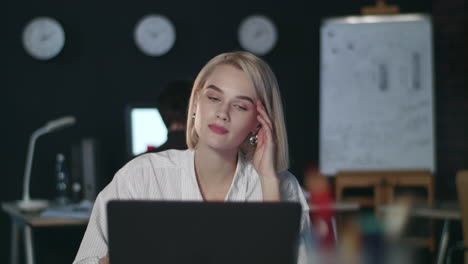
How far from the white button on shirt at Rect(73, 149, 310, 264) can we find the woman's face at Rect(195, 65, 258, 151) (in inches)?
4.1

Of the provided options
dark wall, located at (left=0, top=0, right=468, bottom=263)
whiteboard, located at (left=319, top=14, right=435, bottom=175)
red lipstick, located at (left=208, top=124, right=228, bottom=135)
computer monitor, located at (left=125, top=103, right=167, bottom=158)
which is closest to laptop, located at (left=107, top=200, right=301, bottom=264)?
red lipstick, located at (left=208, top=124, right=228, bottom=135)

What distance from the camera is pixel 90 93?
219 inches

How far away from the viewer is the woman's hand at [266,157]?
1.65 metres

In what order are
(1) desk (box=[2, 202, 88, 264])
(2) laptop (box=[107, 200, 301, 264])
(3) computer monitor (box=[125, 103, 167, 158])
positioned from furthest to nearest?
(3) computer monitor (box=[125, 103, 167, 158]) → (1) desk (box=[2, 202, 88, 264]) → (2) laptop (box=[107, 200, 301, 264])

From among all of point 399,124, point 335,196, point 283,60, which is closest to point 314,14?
point 283,60

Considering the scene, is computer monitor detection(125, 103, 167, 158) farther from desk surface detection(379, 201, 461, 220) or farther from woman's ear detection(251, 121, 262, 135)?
woman's ear detection(251, 121, 262, 135)

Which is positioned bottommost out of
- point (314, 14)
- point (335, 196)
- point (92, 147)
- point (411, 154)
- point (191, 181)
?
point (335, 196)

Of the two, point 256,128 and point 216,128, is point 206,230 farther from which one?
point 256,128

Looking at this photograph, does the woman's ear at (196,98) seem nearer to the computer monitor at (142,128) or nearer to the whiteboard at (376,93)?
the computer monitor at (142,128)

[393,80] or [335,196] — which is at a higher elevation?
[393,80]

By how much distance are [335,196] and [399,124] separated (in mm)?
784

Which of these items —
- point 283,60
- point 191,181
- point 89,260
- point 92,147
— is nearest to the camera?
point 89,260

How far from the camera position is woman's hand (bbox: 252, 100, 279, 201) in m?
1.65

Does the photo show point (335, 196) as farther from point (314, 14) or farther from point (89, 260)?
point (89, 260)
